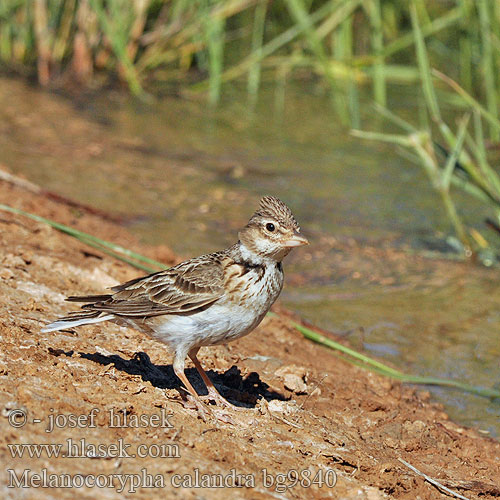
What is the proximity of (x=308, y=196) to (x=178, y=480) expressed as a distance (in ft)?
23.7

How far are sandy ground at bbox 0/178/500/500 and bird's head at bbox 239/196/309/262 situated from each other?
84 centimetres

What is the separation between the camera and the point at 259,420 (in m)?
4.73

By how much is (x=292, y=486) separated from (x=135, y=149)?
820cm

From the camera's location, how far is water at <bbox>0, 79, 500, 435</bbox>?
284 inches

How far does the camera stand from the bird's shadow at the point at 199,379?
4.93 meters

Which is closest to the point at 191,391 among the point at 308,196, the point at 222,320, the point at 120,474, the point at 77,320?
the point at 222,320

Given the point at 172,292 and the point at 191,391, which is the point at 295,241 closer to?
the point at 172,292

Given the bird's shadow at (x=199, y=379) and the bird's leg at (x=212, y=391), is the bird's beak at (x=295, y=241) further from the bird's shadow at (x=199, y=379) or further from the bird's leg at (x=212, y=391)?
the bird's shadow at (x=199, y=379)

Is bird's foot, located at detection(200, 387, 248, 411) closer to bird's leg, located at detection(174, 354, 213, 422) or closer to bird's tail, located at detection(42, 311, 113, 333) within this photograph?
bird's leg, located at detection(174, 354, 213, 422)

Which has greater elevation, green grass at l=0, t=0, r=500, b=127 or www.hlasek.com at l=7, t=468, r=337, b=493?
green grass at l=0, t=0, r=500, b=127

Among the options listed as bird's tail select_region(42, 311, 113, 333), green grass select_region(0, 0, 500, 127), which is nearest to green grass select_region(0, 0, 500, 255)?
green grass select_region(0, 0, 500, 127)

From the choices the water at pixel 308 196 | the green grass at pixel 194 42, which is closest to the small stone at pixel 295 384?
the water at pixel 308 196

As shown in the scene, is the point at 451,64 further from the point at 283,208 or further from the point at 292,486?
the point at 292,486

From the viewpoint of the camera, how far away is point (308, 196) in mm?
10648
